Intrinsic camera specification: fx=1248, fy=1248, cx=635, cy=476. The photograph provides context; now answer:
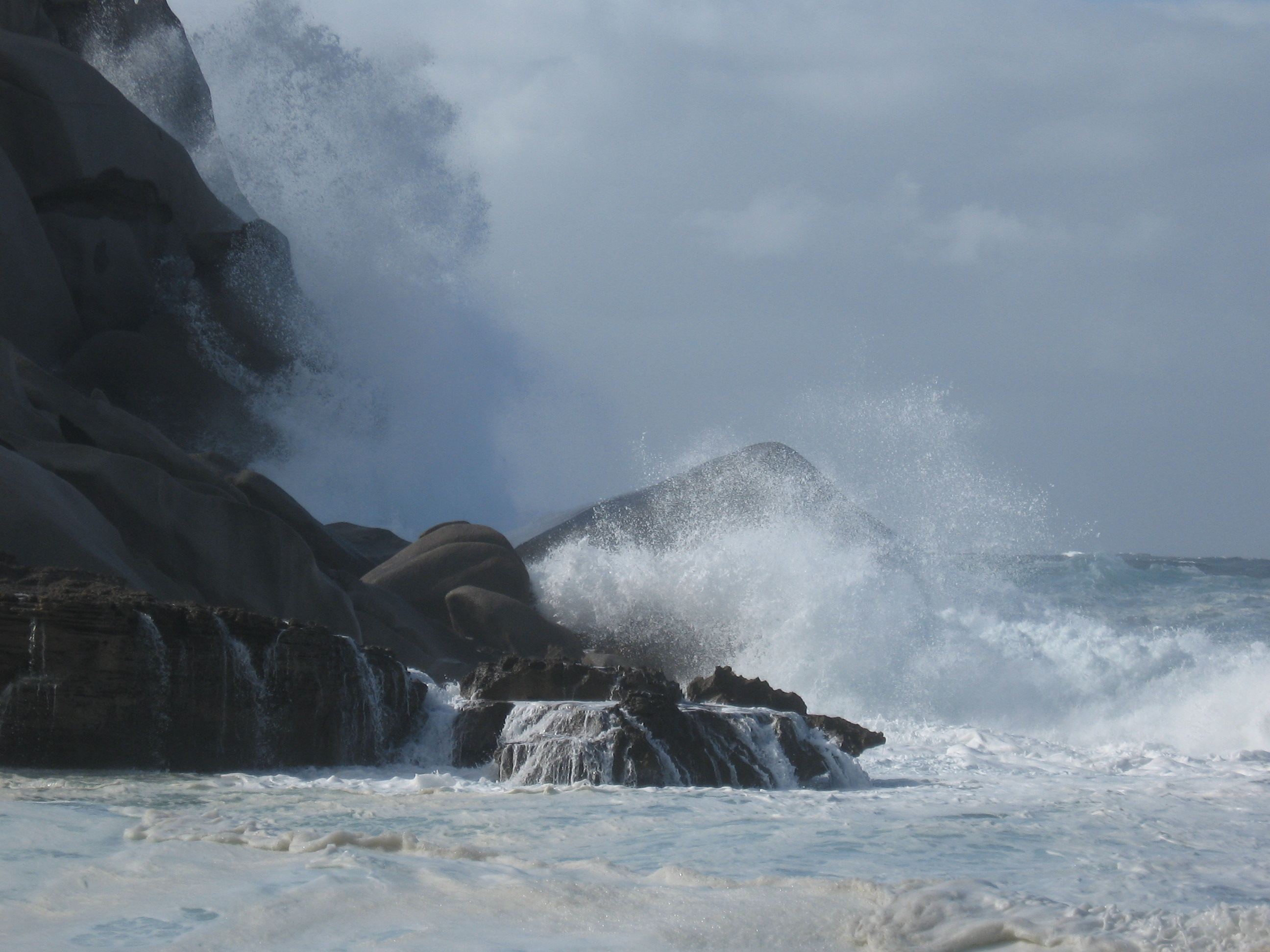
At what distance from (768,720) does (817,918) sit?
4.67m

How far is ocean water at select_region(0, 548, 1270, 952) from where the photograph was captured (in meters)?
3.92

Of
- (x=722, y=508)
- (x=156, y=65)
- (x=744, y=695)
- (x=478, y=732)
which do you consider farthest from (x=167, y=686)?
(x=156, y=65)

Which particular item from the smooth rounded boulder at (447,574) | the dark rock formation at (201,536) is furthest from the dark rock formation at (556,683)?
the smooth rounded boulder at (447,574)

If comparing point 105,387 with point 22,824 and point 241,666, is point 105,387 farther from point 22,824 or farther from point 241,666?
point 22,824

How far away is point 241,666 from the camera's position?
7746mm

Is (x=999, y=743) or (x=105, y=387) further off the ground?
(x=105, y=387)

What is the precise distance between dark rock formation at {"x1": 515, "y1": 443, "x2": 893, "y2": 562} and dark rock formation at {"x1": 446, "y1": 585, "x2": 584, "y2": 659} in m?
2.62

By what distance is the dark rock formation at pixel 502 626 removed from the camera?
14.0 meters

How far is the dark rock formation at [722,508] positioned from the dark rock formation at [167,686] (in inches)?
336

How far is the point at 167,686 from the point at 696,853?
3537 millimetres

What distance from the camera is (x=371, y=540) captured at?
62.1ft

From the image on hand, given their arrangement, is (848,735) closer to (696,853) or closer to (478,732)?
(478,732)

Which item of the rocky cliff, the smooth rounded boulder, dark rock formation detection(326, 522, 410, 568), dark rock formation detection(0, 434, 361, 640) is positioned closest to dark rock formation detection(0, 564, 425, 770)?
the rocky cliff

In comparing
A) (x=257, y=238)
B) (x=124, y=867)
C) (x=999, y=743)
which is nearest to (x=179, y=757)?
(x=124, y=867)
